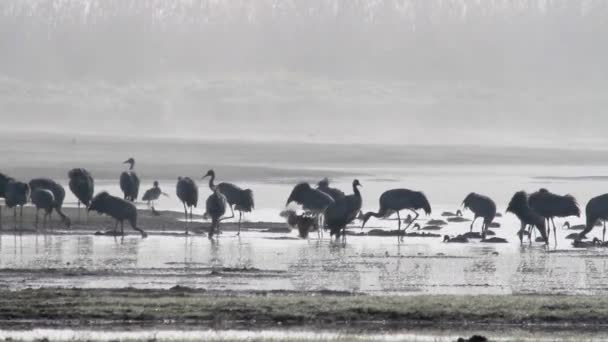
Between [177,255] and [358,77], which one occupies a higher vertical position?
[358,77]

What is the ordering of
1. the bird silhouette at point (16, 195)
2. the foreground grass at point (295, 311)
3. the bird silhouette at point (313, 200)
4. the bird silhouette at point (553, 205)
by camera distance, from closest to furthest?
the foreground grass at point (295, 311)
the bird silhouette at point (553, 205)
the bird silhouette at point (16, 195)
the bird silhouette at point (313, 200)

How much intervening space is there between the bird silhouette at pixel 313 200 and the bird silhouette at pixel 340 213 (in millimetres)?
1649

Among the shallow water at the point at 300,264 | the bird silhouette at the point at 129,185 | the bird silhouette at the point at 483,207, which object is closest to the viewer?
the shallow water at the point at 300,264

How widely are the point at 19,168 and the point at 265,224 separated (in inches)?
940

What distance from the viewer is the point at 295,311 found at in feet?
62.2

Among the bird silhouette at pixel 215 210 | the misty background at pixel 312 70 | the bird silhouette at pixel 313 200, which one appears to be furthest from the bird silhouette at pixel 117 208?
the misty background at pixel 312 70

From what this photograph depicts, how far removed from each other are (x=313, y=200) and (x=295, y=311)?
1657cm

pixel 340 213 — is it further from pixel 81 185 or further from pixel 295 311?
pixel 295 311

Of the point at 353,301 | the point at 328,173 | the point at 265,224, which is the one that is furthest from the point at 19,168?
Answer: the point at 353,301

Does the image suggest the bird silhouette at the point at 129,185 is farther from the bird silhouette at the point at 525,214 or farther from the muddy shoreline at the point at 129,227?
the bird silhouette at the point at 525,214

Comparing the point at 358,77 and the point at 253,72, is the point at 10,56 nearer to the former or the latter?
the point at 253,72

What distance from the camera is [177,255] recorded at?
28266mm

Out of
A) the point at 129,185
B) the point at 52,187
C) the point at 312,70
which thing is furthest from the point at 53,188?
the point at 312,70

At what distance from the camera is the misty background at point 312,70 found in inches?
4355
